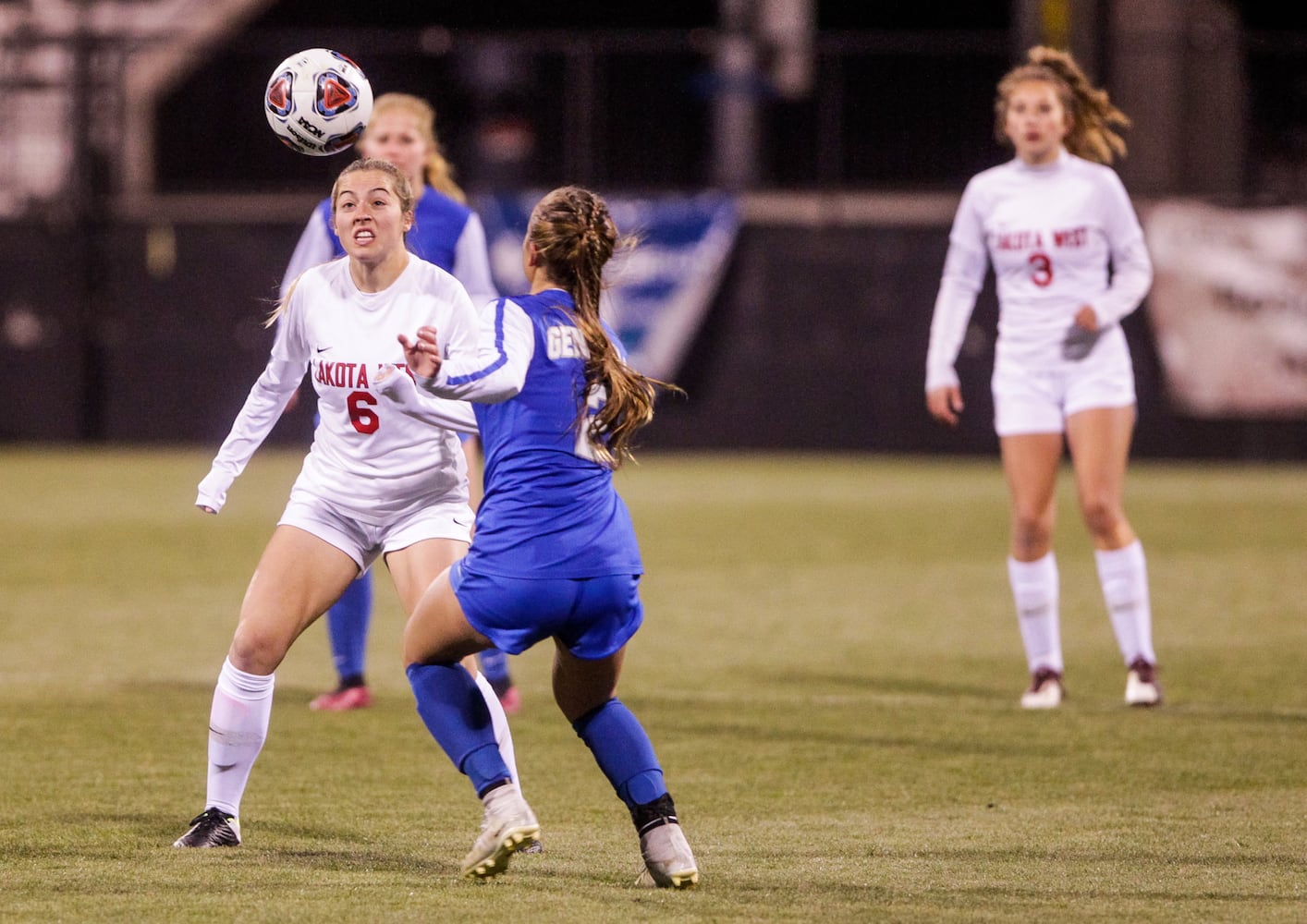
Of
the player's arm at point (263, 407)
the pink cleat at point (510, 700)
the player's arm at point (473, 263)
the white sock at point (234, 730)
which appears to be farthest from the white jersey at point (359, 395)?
the pink cleat at point (510, 700)

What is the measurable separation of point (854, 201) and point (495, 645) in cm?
1588

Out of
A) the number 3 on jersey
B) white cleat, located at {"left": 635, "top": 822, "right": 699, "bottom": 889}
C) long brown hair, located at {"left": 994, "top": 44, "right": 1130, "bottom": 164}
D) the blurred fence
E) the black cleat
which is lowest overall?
the blurred fence

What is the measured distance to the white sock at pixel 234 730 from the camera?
17.0 feet

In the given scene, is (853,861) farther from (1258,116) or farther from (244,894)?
(1258,116)

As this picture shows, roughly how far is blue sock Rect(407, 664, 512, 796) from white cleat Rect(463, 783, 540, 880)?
91 millimetres

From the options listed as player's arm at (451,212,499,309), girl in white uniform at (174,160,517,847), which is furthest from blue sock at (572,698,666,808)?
player's arm at (451,212,499,309)

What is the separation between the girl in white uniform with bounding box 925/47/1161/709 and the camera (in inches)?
296

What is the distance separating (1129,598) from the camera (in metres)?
7.60

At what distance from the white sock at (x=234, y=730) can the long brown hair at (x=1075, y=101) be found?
3.85m

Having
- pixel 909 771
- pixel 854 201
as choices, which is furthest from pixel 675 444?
pixel 909 771

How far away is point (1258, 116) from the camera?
19781 millimetres

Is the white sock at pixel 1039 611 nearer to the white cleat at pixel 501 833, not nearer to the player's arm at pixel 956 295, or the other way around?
the player's arm at pixel 956 295

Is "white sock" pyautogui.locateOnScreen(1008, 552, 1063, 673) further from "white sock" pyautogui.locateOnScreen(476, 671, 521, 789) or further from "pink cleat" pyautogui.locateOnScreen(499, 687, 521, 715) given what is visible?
"white sock" pyautogui.locateOnScreen(476, 671, 521, 789)

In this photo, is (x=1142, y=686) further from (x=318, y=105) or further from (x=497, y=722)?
(x=318, y=105)
